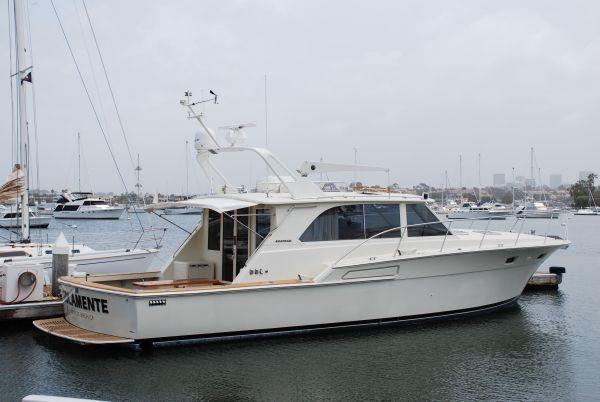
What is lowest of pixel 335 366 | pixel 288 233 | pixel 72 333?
pixel 335 366

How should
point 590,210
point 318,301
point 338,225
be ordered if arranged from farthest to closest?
point 590,210 < point 338,225 < point 318,301

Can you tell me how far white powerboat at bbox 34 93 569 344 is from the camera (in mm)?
9984

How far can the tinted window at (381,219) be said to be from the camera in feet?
38.0

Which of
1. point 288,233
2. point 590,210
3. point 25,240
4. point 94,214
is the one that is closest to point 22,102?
point 25,240

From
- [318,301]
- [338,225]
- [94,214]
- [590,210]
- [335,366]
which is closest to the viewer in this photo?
[335,366]

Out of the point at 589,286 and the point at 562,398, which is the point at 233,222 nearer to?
the point at 562,398

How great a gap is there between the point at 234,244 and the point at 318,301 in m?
1.93

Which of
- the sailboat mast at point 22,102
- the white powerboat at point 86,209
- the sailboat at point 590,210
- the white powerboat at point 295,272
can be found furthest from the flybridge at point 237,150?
the sailboat at point 590,210

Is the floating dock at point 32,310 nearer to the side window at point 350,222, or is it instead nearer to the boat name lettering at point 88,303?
the boat name lettering at point 88,303

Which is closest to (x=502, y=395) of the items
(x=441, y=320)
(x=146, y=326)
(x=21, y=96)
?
(x=441, y=320)

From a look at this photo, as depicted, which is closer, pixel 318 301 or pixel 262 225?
pixel 318 301

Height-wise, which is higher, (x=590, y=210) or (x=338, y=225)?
(x=338, y=225)

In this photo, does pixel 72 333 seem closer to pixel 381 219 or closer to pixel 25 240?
pixel 381 219

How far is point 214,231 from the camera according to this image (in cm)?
1180
